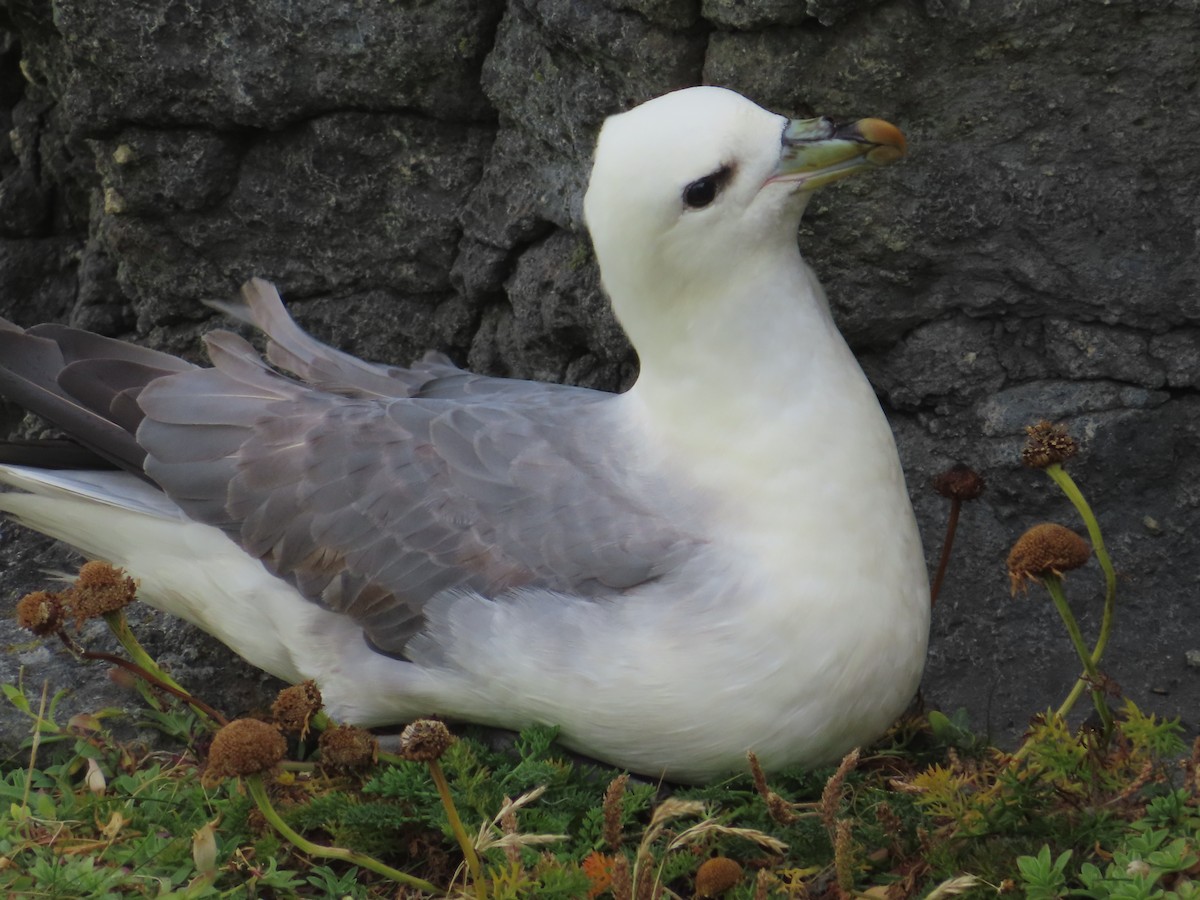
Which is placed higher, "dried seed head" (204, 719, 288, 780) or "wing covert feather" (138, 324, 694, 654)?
"wing covert feather" (138, 324, 694, 654)

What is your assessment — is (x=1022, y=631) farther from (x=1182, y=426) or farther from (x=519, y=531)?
(x=519, y=531)

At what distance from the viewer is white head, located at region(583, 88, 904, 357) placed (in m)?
2.73

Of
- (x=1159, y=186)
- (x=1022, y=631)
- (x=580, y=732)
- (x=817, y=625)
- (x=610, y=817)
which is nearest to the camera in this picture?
(x=610, y=817)

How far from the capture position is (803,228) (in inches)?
135

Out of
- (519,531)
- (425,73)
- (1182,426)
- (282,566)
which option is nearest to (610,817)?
(519,531)

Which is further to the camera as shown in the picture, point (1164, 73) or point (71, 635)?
point (71, 635)

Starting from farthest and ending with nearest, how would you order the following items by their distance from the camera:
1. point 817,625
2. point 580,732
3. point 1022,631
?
point 1022,631
point 580,732
point 817,625

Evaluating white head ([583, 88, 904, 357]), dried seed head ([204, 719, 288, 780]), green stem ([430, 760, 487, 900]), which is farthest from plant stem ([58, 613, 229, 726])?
white head ([583, 88, 904, 357])

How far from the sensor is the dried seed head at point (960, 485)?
3.13 meters

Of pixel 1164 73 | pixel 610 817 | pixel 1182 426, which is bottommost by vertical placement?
pixel 610 817

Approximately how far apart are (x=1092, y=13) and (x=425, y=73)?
63.0 inches

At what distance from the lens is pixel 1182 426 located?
10.9ft

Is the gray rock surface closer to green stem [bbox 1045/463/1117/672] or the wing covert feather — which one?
the wing covert feather

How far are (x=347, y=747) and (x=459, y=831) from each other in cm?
34
